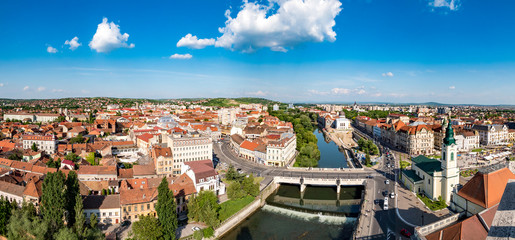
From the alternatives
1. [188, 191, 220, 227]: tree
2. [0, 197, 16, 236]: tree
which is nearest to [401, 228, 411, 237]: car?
[188, 191, 220, 227]: tree

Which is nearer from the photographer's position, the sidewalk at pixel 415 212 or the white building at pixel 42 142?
the sidewalk at pixel 415 212

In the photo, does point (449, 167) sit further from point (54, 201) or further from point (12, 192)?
point (12, 192)

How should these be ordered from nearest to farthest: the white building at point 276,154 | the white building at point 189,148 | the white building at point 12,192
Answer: the white building at point 12,192, the white building at point 189,148, the white building at point 276,154

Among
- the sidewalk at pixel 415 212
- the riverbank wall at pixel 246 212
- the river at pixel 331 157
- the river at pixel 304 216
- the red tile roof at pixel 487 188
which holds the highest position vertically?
the red tile roof at pixel 487 188

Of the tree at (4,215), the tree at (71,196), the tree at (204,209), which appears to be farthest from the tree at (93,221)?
the tree at (204,209)

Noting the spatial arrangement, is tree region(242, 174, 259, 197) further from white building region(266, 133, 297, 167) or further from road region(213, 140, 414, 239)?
white building region(266, 133, 297, 167)

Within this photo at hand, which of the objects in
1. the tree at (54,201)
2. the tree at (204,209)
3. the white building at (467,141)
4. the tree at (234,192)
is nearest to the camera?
the tree at (54,201)

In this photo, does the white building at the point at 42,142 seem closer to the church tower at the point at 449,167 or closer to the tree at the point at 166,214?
the tree at the point at 166,214

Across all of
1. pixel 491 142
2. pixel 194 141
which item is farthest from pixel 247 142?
pixel 491 142
